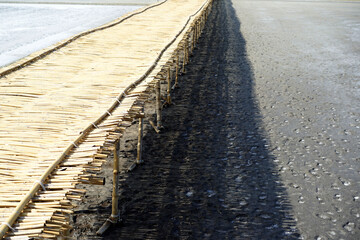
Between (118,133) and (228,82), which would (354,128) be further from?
(118,133)

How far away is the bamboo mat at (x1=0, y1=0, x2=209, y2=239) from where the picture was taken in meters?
2.62

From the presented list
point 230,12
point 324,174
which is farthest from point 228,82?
point 230,12

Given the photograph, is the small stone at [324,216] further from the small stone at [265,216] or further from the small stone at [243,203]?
the small stone at [243,203]

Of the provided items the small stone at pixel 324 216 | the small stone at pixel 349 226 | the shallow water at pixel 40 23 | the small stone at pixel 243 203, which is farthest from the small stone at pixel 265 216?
the shallow water at pixel 40 23

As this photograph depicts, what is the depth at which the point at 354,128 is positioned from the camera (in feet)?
22.6

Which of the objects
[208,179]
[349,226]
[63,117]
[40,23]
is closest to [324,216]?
[349,226]

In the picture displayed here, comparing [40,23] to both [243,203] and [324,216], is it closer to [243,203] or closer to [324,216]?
[243,203]

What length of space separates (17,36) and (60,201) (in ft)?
39.7

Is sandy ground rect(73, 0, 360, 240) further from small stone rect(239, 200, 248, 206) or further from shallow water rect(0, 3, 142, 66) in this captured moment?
shallow water rect(0, 3, 142, 66)

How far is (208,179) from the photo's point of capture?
5.20m

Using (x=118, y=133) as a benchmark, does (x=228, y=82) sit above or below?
below

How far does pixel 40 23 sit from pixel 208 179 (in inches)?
519

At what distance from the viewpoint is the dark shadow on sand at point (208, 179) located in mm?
4289

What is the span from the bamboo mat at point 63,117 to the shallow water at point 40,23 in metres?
5.13
